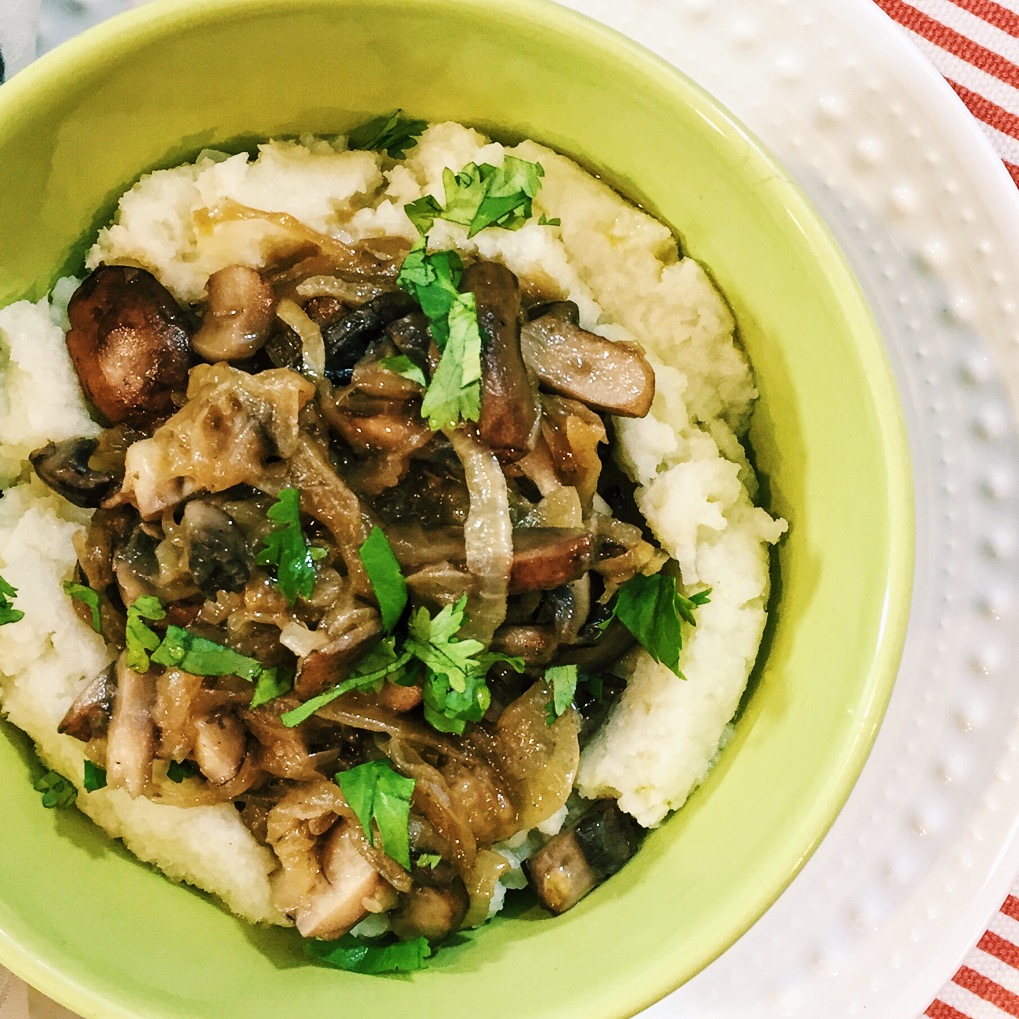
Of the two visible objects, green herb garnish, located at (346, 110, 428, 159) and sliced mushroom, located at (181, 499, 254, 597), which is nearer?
sliced mushroom, located at (181, 499, 254, 597)

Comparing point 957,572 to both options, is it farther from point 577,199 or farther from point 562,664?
point 577,199

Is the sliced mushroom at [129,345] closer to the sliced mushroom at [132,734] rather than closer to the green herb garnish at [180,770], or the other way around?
the sliced mushroom at [132,734]

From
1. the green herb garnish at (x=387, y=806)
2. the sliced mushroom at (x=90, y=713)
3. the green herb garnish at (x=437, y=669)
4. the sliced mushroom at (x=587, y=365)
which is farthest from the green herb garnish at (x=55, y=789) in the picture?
the sliced mushroom at (x=587, y=365)

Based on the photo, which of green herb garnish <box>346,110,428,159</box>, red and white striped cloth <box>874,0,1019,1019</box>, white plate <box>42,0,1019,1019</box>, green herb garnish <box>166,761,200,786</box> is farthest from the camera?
red and white striped cloth <box>874,0,1019,1019</box>

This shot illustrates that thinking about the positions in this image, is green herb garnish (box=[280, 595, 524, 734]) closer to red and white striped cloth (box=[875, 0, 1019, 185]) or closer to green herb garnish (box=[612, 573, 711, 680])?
green herb garnish (box=[612, 573, 711, 680])

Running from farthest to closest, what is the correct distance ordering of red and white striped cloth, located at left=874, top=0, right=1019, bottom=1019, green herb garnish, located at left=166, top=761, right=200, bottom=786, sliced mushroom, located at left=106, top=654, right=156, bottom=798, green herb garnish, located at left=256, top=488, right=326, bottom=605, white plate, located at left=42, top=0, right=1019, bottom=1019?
1. red and white striped cloth, located at left=874, top=0, right=1019, bottom=1019
2. white plate, located at left=42, top=0, right=1019, bottom=1019
3. green herb garnish, located at left=166, top=761, right=200, bottom=786
4. sliced mushroom, located at left=106, top=654, right=156, bottom=798
5. green herb garnish, located at left=256, top=488, right=326, bottom=605

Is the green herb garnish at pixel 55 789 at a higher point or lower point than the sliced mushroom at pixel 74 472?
lower

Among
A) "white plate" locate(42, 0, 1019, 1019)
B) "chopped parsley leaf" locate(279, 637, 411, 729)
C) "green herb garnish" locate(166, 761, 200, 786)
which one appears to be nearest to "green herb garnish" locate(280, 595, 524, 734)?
"chopped parsley leaf" locate(279, 637, 411, 729)
